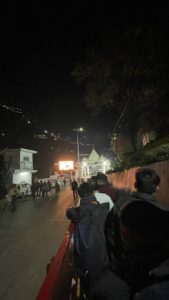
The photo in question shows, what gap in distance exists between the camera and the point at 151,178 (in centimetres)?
222

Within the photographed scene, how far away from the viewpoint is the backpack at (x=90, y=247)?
2188mm

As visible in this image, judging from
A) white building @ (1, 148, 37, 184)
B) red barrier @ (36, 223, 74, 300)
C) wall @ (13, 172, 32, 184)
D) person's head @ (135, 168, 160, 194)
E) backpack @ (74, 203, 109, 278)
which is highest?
white building @ (1, 148, 37, 184)

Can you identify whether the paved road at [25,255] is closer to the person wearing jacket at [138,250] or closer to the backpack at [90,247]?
the backpack at [90,247]

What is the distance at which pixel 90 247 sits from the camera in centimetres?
224

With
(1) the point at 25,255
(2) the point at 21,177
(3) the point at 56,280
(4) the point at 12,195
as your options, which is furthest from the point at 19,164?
(3) the point at 56,280

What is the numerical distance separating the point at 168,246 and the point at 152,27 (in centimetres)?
1462

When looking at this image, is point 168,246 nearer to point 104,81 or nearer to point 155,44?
point 155,44

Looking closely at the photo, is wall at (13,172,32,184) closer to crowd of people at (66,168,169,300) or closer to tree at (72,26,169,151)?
tree at (72,26,169,151)

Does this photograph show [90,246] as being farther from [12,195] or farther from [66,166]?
[66,166]

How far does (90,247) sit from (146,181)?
0.81 m

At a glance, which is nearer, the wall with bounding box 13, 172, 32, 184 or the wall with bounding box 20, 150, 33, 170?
the wall with bounding box 13, 172, 32, 184

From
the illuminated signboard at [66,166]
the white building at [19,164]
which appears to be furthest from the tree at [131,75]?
the illuminated signboard at [66,166]

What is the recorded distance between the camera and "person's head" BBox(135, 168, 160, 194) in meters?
2.15

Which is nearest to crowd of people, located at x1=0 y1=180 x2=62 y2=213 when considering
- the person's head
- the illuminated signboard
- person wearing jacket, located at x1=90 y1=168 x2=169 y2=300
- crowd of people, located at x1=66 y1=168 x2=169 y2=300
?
crowd of people, located at x1=66 y1=168 x2=169 y2=300
